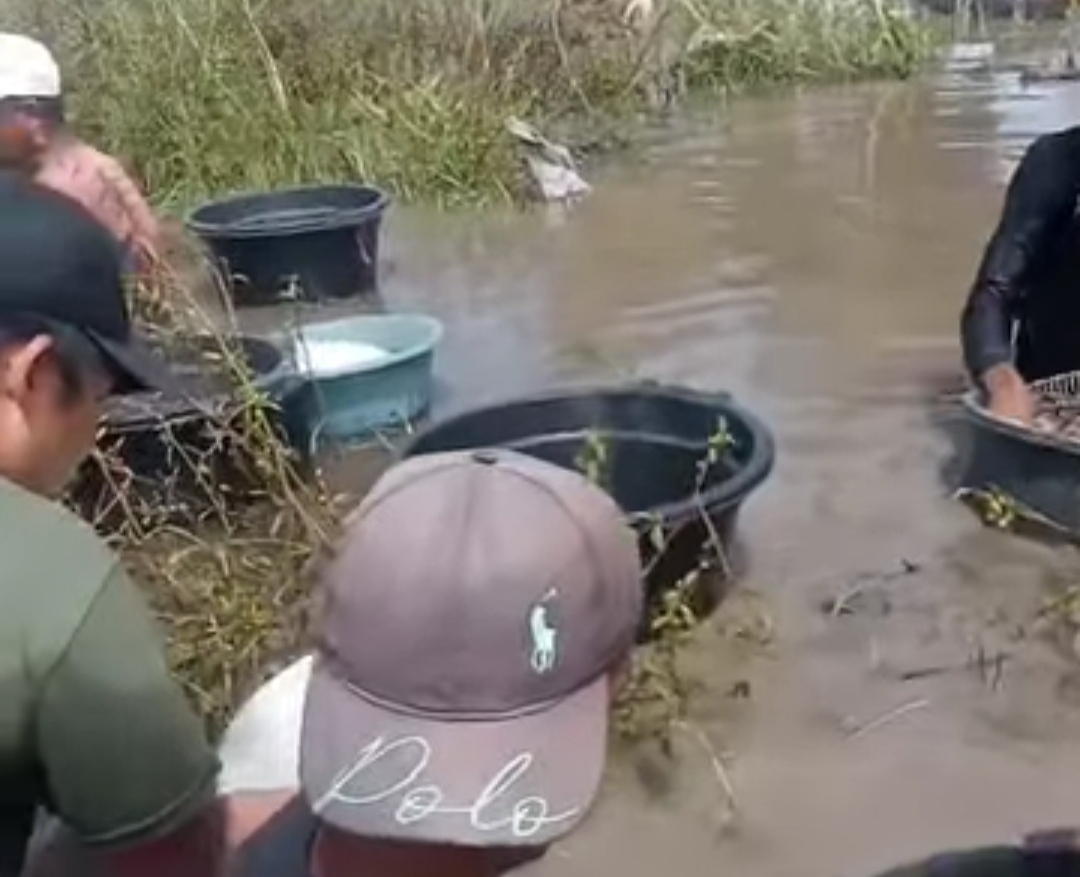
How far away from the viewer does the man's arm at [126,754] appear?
1.81 meters

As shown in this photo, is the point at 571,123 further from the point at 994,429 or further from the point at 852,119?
the point at 994,429

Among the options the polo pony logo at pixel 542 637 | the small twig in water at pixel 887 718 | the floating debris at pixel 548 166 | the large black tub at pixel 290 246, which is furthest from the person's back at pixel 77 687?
the floating debris at pixel 548 166

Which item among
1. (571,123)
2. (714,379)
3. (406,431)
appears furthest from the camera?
(571,123)

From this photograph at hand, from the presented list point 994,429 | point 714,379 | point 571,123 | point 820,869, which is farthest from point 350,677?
point 571,123

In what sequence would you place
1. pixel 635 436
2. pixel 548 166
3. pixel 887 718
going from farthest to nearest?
pixel 548 166
pixel 635 436
pixel 887 718

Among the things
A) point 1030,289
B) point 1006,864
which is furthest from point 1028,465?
point 1006,864

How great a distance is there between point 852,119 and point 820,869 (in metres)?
7.81

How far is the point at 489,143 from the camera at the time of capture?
9.24m

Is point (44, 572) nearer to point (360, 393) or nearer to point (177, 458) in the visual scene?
point (177, 458)

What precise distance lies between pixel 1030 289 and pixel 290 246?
2.96m

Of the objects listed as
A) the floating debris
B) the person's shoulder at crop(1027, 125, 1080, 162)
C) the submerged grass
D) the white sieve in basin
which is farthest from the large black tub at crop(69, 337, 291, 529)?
the floating debris

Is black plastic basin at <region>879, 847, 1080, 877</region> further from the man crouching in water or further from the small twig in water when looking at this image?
the man crouching in water

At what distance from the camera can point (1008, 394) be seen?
4.98 m

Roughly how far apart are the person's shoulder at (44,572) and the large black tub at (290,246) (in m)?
5.22
